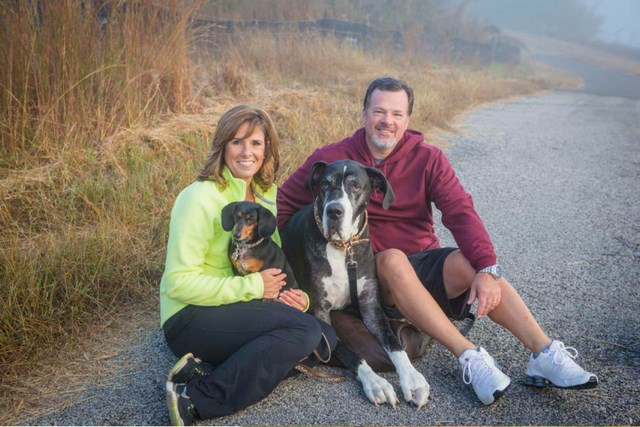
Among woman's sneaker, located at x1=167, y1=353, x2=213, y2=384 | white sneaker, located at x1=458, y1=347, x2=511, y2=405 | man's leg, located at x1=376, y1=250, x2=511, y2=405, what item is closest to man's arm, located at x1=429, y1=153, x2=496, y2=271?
man's leg, located at x1=376, y1=250, x2=511, y2=405

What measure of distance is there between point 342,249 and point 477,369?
0.96 metres

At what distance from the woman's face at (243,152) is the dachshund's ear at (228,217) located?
0.32 m

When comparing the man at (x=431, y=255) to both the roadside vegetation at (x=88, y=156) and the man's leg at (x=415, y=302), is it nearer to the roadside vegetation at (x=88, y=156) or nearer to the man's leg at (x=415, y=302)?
the man's leg at (x=415, y=302)

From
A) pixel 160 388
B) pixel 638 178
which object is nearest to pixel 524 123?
pixel 638 178

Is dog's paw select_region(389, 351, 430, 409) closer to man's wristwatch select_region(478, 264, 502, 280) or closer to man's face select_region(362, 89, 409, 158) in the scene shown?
man's wristwatch select_region(478, 264, 502, 280)

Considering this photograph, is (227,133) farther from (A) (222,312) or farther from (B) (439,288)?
(B) (439,288)

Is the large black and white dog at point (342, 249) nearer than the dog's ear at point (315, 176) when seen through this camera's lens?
Yes

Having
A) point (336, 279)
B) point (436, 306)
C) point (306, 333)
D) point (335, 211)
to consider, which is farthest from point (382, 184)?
point (306, 333)

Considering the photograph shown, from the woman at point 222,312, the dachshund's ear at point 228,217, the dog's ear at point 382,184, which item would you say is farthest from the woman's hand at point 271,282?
the dog's ear at point 382,184

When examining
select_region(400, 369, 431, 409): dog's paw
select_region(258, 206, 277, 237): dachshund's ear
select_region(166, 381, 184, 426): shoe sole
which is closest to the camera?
select_region(166, 381, 184, 426): shoe sole

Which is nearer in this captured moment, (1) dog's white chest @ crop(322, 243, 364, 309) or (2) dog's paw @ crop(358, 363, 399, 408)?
(2) dog's paw @ crop(358, 363, 399, 408)

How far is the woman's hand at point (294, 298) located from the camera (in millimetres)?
2900

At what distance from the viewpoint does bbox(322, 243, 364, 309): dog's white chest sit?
10.1ft

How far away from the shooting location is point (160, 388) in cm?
272
